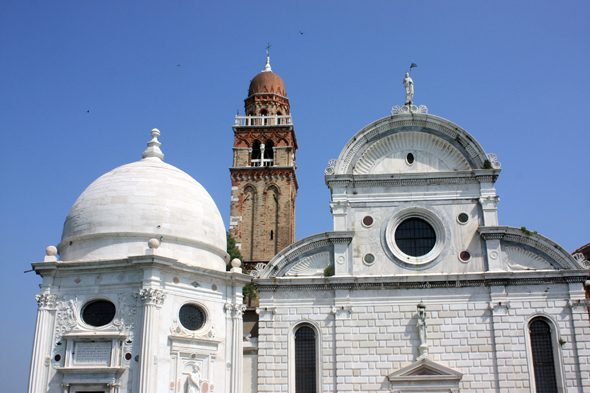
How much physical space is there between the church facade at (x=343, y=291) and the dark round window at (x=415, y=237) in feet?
0.24

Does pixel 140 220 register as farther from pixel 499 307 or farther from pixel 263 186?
pixel 263 186

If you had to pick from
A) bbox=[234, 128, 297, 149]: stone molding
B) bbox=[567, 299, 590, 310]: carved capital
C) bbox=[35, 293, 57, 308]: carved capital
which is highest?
bbox=[234, 128, 297, 149]: stone molding

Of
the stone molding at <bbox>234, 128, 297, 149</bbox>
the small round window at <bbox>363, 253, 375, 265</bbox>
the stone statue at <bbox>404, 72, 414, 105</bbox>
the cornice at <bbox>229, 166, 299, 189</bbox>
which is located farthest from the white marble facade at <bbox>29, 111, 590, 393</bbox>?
the stone molding at <bbox>234, 128, 297, 149</bbox>

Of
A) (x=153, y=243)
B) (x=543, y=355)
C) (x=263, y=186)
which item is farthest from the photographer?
(x=263, y=186)

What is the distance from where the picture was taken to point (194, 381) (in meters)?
22.0

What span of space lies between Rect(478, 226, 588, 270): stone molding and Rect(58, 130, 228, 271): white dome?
38.9 feet

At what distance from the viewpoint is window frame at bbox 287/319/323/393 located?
2466cm

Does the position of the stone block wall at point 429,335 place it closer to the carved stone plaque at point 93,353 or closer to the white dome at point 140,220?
the white dome at point 140,220

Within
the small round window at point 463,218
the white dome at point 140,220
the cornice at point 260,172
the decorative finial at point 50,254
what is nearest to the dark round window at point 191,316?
the white dome at point 140,220

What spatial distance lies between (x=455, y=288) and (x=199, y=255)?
1098 centimetres

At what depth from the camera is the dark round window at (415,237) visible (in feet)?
87.1

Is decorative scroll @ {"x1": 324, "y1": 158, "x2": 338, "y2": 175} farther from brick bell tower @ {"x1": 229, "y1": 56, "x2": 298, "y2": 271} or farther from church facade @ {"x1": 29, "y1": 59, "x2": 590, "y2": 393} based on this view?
brick bell tower @ {"x1": 229, "y1": 56, "x2": 298, "y2": 271}

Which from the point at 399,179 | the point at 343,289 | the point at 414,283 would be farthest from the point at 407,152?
the point at 343,289

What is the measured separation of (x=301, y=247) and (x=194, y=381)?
7543 millimetres
